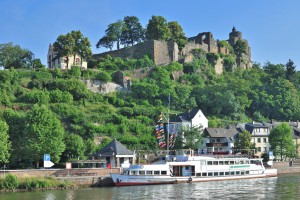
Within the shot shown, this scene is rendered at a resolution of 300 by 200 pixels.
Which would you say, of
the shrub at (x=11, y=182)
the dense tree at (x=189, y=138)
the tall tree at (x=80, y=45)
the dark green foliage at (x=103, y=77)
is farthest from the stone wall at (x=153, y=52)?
the shrub at (x=11, y=182)

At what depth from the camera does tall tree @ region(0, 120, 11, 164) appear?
144 ft

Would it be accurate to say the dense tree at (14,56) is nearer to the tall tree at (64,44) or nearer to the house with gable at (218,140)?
the tall tree at (64,44)

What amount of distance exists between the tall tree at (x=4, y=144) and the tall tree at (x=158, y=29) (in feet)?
153

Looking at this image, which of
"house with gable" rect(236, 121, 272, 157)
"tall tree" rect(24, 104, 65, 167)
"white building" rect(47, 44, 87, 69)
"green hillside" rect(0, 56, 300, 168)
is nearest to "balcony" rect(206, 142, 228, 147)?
"green hillside" rect(0, 56, 300, 168)

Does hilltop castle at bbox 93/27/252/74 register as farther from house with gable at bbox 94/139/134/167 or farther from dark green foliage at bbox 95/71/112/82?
house with gable at bbox 94/139/134/167

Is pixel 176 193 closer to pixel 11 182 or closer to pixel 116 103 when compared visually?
pixel 11 182

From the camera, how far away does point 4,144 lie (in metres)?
44.7

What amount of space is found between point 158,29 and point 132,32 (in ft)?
19.4

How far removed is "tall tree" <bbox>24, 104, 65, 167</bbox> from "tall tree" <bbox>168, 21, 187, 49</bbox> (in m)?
46.1

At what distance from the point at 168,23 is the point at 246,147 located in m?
35.7

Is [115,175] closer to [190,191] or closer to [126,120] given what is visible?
[190,191]

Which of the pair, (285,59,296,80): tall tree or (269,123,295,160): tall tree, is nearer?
(269,123,295,160): tall tree

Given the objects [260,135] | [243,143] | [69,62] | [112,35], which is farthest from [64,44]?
[260,135]

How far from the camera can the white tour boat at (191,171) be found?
45188mm
